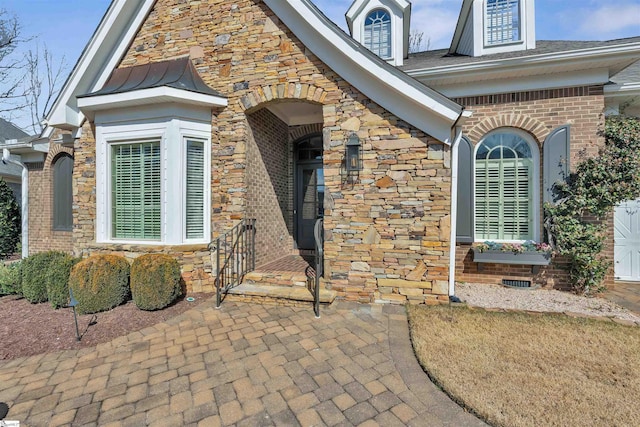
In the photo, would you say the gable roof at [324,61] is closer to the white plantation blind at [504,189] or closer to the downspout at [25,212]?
the white plantation blind at [504,189]

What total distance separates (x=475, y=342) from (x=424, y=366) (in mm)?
879

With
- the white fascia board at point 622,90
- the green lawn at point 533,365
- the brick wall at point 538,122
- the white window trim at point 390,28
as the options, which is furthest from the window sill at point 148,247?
the white fascia board at point 622,90

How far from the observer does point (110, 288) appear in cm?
412

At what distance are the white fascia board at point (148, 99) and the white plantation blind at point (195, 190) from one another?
2.34 feet

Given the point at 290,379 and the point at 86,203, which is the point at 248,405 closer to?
the point at 290,379

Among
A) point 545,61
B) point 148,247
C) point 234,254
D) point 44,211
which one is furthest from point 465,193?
point 44,211

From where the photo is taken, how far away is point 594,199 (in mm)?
4789

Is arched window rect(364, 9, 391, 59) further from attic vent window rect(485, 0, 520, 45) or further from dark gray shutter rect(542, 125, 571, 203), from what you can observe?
dark gray shutter rect(542, 125, 571, 203)

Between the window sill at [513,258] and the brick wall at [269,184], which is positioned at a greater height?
the brick wall at [269,184]

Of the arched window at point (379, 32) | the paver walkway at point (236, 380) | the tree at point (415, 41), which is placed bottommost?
the paver walkway at point (236, 380)

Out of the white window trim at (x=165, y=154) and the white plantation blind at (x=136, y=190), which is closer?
the white window trim at (x=165, y=154)

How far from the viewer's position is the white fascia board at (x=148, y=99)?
177 inches

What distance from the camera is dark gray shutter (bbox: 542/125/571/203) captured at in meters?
4.98

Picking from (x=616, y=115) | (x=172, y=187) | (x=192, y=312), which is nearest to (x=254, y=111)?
(x=172, y=187)
